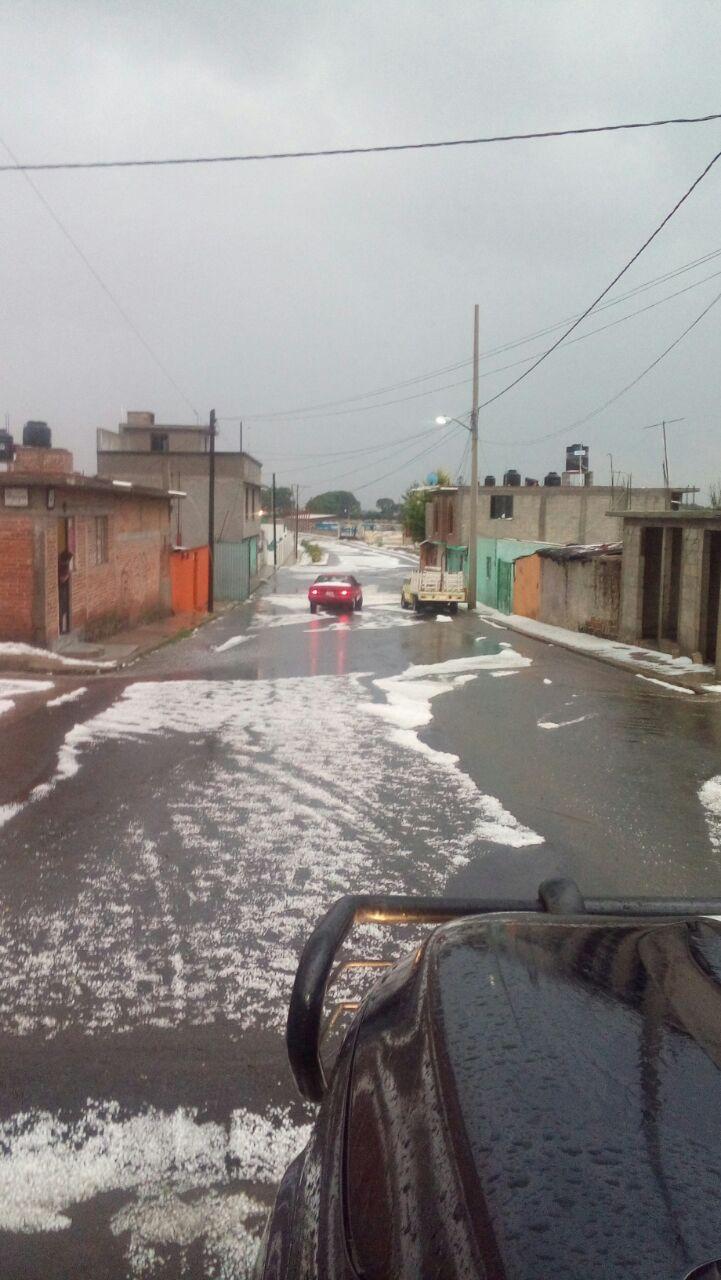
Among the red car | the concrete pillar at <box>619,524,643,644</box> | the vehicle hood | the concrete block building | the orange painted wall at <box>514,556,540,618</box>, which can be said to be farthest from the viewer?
the red car

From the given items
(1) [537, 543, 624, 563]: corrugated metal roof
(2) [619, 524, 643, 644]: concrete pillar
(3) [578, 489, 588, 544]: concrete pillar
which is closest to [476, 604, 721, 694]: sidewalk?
(2) [619, 524, 643, 644]: concrete pillar

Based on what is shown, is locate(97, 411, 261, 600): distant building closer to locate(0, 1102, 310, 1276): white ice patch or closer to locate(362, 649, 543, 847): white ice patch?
locate(362, 649, 543, 847): white ice patch

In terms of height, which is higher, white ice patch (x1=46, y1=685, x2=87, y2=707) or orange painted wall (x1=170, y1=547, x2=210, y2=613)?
orange painted wall (x1=170, y1=547, x2=210, y2=613)

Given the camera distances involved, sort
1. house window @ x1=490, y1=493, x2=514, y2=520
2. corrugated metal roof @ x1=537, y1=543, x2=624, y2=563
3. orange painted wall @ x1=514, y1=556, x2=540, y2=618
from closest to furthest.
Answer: corrugated metal roof @ x1=537, y1=543, x2=624, y2=563 < orange painted wall @ x1=514, y1=556, x2=540, y2=618 < house window @ x1=490, y1=493, x2=514, y2=520

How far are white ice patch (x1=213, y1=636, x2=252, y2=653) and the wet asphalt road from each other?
21.0 feet

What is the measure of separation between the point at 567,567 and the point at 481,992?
30.6 m

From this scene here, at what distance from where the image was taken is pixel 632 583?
2555cm

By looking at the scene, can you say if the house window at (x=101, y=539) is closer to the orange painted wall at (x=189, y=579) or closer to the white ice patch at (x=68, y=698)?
the orange painted wall at (x=189, y=579)

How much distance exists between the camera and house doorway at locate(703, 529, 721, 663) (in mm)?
21250

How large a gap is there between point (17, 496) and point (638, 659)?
12.7 meters

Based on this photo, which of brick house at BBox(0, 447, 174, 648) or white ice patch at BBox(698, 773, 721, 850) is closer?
white ice patch at BBox(698, 773, 721, 850)

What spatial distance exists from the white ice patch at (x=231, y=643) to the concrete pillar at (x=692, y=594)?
32.3 ft

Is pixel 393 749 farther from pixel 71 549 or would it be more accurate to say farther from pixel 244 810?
pixel 71 549

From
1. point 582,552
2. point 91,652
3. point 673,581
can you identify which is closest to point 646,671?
point 673,581
